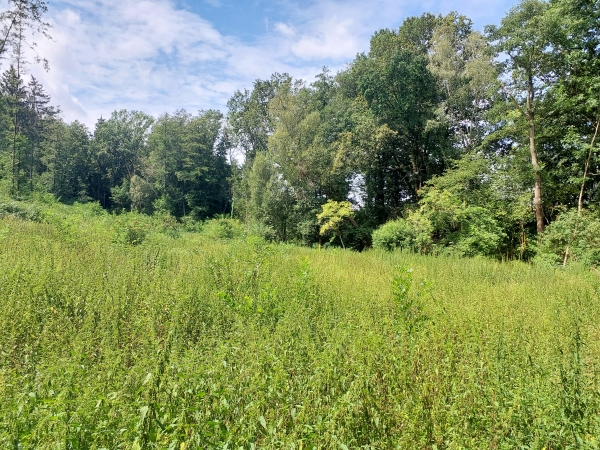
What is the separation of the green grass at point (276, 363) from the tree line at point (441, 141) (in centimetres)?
928

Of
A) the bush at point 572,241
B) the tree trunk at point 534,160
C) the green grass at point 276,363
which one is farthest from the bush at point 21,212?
the tree trunk at point 534,160

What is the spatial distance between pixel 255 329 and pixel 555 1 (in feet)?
57.5

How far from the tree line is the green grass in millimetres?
9282

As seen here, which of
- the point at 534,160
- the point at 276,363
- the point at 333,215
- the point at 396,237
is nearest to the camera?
the point at 276,363

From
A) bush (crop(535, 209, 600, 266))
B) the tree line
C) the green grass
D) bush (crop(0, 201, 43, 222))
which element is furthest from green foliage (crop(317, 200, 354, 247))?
bush (crop(0, 201, 43, 222))

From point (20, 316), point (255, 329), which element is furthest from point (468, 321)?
point (20, 316)

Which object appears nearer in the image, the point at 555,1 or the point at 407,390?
the point at 407,390

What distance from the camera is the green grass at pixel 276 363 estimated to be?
6.35 feet

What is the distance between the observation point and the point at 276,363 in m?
2.64

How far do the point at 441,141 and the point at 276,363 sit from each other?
20098 millimetres

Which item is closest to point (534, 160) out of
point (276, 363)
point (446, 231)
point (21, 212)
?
point (446, 231)

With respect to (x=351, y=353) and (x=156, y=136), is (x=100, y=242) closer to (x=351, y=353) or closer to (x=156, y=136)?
(x=351, y=353)

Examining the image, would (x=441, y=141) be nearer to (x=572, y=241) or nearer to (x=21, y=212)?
(x=572, y=241)

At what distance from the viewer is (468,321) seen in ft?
13.3
